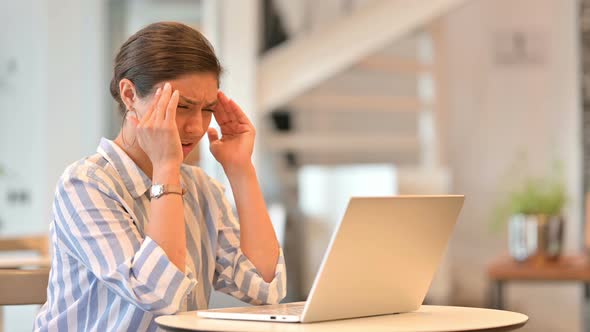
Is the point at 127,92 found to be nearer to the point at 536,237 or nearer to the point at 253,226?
the point at 253,226

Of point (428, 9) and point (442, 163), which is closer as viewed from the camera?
point (428, 9)

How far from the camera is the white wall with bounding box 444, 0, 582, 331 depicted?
24.9 feet

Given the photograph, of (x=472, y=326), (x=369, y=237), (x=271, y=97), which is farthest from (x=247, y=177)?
(x=271, y=97)

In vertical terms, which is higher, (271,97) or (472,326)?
(271,97)

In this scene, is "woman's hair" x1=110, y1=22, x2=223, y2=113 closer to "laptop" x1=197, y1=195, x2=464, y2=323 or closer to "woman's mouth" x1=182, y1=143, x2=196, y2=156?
"woman's mouth" x1=182, y1=143, x2=196, y2=156

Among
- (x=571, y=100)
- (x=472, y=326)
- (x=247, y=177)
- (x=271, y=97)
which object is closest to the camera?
(x=472, y=326)

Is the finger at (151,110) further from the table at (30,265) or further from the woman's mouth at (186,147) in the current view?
the table at (30,265)

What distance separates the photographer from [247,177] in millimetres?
1950

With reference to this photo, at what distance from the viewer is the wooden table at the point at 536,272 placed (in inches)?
177

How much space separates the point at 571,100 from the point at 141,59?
6246 mm

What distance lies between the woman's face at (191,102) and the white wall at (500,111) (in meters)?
5.93

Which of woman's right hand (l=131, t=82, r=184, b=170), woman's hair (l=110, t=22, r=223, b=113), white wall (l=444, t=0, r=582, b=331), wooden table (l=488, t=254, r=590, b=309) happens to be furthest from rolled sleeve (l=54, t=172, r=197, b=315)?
white wall (l=444, t=0, r=582, b=331)

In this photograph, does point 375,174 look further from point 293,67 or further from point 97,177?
point 97,177

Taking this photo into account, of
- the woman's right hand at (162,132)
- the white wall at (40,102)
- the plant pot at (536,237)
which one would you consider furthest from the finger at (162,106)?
the white wall at (40,102)
